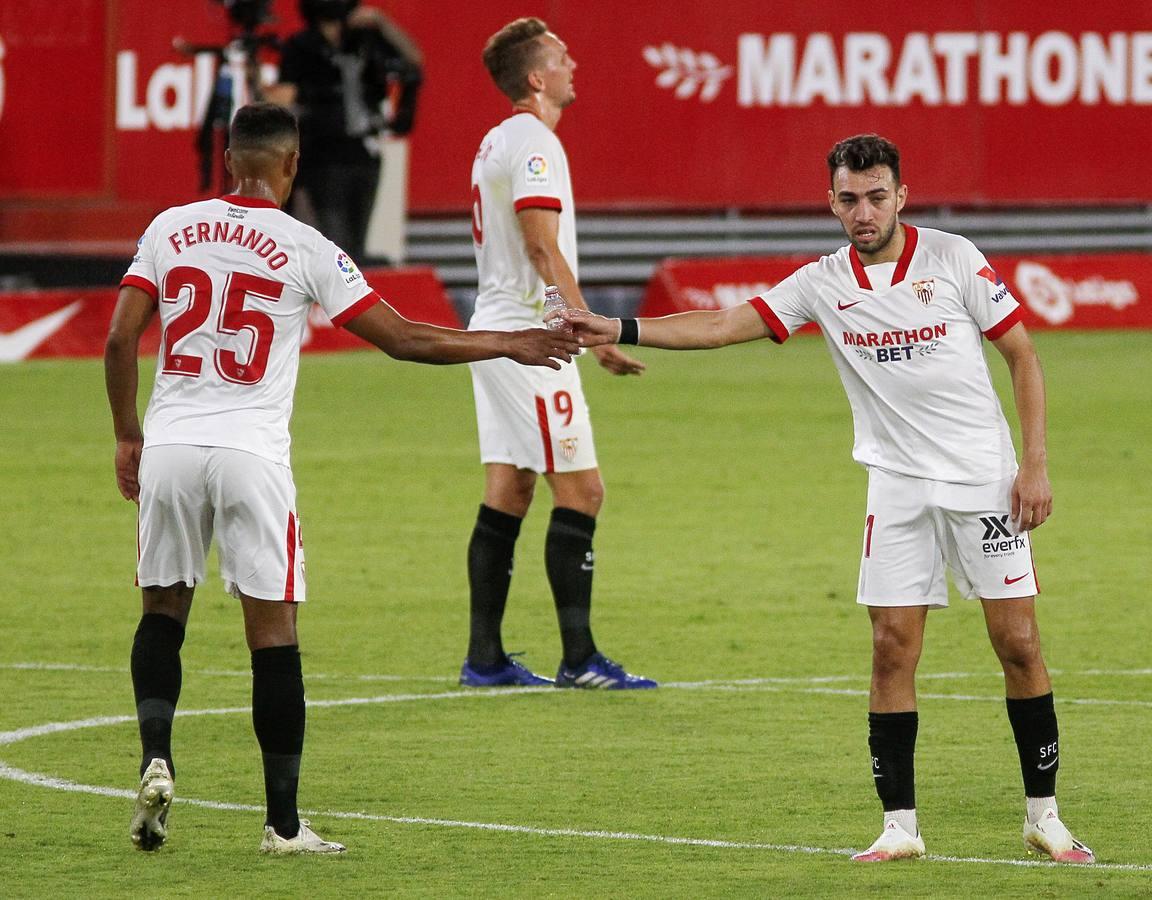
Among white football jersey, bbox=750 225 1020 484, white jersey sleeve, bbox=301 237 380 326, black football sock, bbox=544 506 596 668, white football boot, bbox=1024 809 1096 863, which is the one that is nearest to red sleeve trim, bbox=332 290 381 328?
white jersey sleeve, bbox=301 237 380 326

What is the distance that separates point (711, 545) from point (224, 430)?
6093 mm

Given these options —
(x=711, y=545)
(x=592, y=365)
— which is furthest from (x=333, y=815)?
(x=592, y=365)

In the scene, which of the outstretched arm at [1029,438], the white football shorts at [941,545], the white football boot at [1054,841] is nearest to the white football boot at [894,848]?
the white football boot at [1054,841]

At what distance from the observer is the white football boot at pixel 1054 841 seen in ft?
19.7

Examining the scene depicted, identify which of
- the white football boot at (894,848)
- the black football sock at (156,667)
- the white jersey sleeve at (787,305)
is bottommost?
the white football boot at (894,848)

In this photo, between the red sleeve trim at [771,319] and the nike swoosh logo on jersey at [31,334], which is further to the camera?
the nike swoosh logo on jersey at [31,334]

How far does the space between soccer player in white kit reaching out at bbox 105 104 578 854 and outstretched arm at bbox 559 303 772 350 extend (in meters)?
0.64

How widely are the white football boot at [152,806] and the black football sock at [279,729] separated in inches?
10.3

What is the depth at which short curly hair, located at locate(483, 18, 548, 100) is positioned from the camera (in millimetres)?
8867

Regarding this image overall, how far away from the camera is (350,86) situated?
20609mm

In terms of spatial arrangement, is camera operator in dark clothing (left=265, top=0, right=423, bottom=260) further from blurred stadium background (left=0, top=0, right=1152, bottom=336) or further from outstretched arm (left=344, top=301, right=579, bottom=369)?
outstretched arm (left=344, top=301, right=579, bottom=369)

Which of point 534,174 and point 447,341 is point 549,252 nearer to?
point 534,174

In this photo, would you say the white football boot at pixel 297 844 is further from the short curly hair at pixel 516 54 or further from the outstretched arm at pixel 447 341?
the short curly hair at pixel 516 54

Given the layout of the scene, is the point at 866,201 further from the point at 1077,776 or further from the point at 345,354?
the point at 345,354
